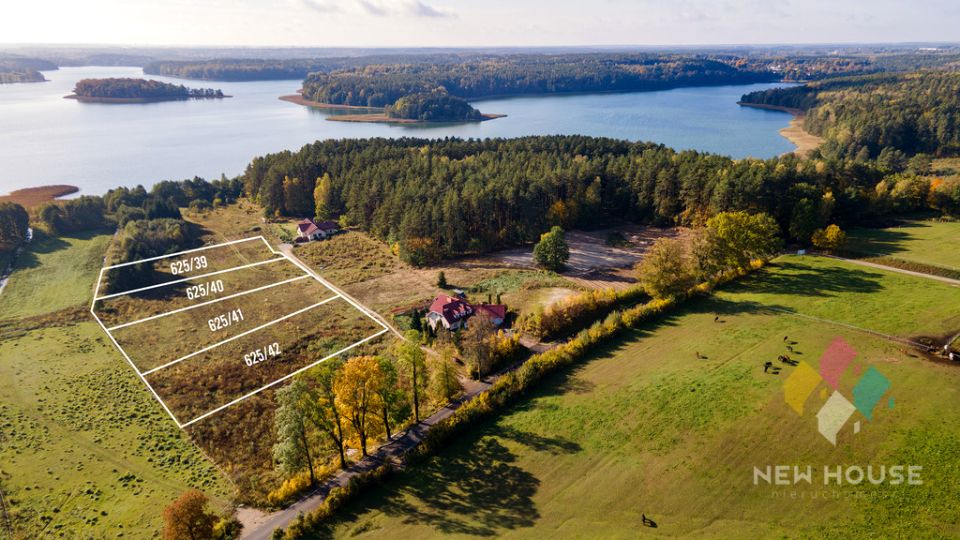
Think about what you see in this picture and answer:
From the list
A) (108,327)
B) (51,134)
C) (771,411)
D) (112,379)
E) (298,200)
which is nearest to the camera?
(771,411)

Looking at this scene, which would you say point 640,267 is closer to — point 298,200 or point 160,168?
point 298,200

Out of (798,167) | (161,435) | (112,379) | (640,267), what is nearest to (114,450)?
(161,435)

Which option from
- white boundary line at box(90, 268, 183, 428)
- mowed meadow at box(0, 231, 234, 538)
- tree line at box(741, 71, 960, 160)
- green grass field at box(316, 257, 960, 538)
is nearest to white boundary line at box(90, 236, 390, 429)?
white boundary line at box(90, 268, 183, 428)

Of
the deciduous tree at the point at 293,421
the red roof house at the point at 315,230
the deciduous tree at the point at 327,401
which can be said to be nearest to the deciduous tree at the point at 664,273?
the deciduous tree at the point at 327,401

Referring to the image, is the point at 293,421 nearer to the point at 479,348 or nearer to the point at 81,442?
the point at 479,348

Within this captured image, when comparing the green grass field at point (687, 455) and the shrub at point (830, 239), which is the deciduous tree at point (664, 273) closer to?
the green grass field at point (687, 455)

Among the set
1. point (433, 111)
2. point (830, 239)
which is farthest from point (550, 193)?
point (433, 111)
